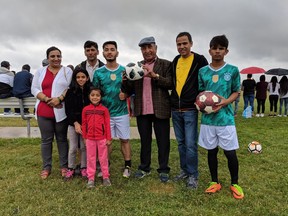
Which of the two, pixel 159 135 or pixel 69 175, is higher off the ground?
pixel 159 135

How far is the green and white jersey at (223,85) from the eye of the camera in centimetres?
374

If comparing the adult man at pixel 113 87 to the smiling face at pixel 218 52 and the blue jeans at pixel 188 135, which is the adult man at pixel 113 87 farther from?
the smiling face at pixel 218 52

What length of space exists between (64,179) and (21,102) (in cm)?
343

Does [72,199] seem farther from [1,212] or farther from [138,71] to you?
[138,71]

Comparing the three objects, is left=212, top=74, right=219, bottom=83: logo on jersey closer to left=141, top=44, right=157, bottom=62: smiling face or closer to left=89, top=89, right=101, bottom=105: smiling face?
left=141, top=44, right=157, bottom=62: smiling face

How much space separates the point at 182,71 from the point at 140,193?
1.91 metres

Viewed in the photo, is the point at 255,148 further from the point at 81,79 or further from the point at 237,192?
the point at 81,79

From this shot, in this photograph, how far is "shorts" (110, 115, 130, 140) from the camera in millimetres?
4531

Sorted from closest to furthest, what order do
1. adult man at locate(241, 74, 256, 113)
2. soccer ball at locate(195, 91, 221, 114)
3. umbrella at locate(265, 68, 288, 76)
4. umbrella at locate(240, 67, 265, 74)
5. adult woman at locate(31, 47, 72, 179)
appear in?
soccer ball at locate(195, 91, 221, 114) → adult woman at locate(31, 47, 72, 179) → adult man at locate(241, 74, 256, 113) → umbrella at locate(265, 68, 288, 76) → umbrella at locate(240, 67, 265, 74)

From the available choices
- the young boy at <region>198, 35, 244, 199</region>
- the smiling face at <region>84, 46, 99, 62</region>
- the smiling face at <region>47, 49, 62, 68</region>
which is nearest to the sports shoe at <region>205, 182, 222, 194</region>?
the young boy at <region>198, 35, 244, 199</region>

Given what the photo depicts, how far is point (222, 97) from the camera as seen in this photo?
374 centimetres

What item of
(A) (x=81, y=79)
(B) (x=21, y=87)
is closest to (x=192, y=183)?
(A) (x=81, y=79)

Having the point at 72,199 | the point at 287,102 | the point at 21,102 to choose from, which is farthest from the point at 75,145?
the point at 287,102

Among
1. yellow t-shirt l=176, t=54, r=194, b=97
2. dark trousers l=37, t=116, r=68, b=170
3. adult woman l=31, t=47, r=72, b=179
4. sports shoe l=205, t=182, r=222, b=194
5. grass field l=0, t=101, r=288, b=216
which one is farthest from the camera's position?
dark trousers l=37, t=116, r=68, b=170
